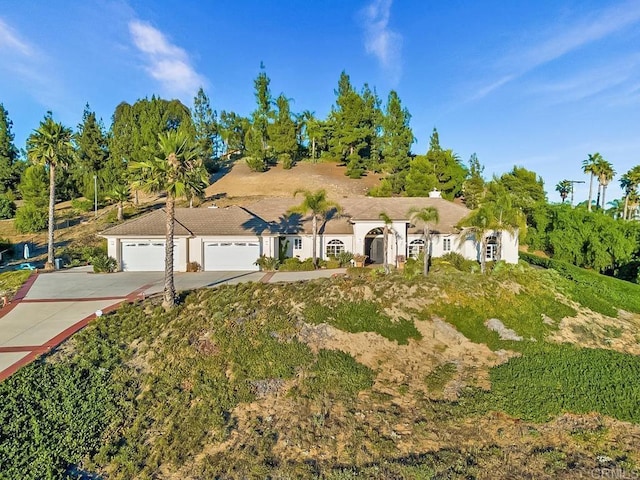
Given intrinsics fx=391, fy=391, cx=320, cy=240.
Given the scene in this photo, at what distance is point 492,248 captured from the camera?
3170 cm

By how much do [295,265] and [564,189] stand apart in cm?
5863

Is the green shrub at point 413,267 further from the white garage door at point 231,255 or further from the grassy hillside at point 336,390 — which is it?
the white garage door at point 231,255

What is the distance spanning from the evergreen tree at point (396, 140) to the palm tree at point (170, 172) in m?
46.6

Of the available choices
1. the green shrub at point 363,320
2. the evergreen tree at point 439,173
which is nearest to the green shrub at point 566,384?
the green shrub at point 363,320

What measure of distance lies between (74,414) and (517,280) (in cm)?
2160

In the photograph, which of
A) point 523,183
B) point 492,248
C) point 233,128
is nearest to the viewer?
point 492,248

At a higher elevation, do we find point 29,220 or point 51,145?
point 51,145

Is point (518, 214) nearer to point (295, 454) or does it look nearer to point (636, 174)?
point (295, 454)

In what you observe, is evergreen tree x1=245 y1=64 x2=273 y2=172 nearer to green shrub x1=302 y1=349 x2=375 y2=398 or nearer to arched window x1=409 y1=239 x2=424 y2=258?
arched window x1=409 y1=239 x2=424 y2=258

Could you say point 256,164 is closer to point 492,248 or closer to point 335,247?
point 335,247

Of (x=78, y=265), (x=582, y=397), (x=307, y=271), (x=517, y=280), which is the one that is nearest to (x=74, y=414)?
(x=582, y=397)

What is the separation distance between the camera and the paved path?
15.1 meters

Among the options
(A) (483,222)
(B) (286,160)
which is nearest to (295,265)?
(A) (483,222)

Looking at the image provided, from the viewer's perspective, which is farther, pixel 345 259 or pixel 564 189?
pixel 564 189
